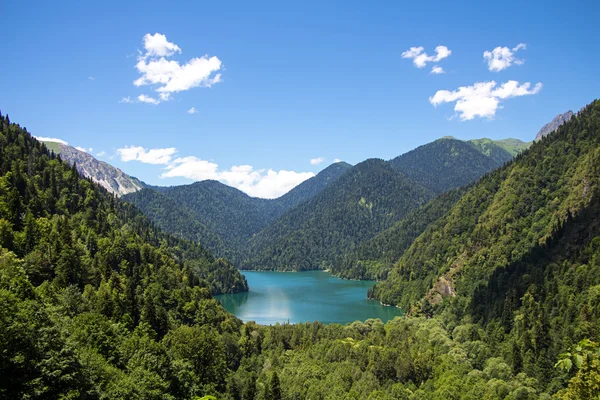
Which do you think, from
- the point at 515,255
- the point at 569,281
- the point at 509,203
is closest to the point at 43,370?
the point at 569,281

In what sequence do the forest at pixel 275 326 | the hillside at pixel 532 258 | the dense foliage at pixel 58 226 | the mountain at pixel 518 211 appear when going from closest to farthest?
the forest at pixel 275 326 < the dense foliage at pixel 58 226 < the hillside at pixel 532 258 < the mountain at pixel 518 211

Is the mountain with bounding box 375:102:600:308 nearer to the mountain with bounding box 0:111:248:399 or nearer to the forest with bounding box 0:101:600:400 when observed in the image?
the forest with bounding box 0:101:600:400

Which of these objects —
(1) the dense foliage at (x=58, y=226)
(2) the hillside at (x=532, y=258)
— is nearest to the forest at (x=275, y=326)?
(1) the dense foliage at (x=58, y=226)

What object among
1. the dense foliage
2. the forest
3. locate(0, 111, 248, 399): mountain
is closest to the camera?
locate(0, 111, 248, 399): mountain

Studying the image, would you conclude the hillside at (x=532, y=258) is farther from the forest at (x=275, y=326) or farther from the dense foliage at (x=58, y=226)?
the dense foliage at (x=58, y=226)

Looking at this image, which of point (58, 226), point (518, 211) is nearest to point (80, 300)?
point (58, 226)

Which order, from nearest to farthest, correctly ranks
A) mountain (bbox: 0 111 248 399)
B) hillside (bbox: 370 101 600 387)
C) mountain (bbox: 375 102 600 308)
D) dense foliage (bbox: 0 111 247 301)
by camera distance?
mountain (bbox: 0 111 248 399) → dense foliage (bbox: 0 111 247 301) → hillside (bbox: 370 101 600 387) → mountain (bbox: 375 102 600 308)

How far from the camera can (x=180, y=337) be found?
7425 cm

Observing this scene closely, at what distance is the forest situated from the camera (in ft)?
138

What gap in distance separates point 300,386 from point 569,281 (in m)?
75.3

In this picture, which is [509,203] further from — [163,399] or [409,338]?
[163,399]

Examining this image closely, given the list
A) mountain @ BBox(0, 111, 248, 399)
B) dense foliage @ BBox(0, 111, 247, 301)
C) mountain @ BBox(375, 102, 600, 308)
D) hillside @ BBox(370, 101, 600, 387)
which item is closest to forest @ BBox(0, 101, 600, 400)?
mountain @ BBox(0, 111, 248, 399)

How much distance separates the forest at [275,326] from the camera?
4200cm

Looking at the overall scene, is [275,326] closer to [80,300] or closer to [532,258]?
[80,300]
